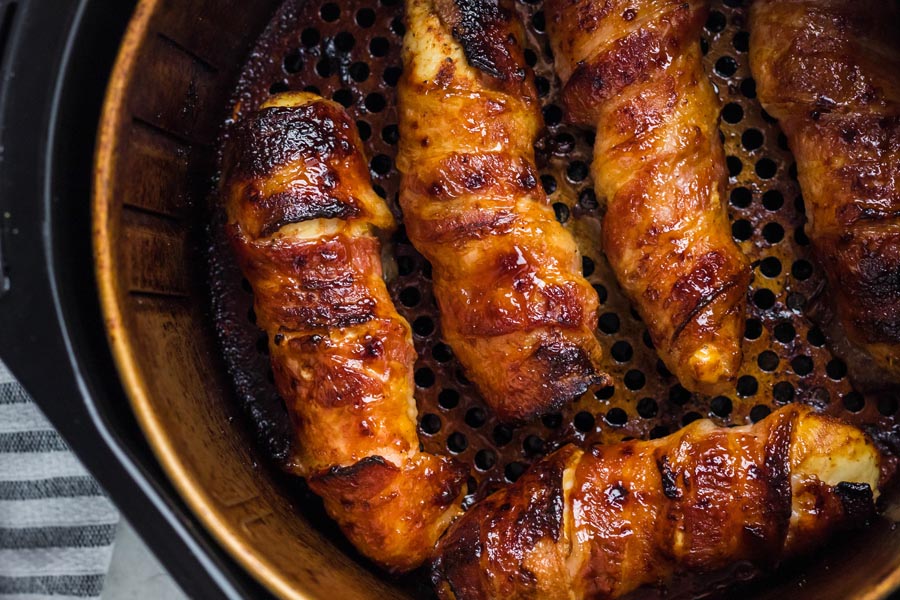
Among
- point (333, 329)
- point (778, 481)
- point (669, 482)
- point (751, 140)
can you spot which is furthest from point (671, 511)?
point (751, 140)

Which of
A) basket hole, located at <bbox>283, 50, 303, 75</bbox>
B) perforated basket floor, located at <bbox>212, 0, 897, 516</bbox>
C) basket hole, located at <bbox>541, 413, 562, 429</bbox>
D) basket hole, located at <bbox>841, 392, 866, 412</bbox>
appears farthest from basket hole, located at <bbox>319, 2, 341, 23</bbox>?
basket hole, located at <bbox>841, 392, 866, 412</bbox>

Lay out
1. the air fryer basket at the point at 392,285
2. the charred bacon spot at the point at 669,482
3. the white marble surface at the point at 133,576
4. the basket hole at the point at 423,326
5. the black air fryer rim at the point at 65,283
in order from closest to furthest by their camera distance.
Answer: the black air fryer rim at the point at 65,283 → the charred bacon spot at the point at 669,482 → the air fryer basket at the point at 392,285 → the basket hole at the point at 423,326 → the white marble surface at the point at 133,576

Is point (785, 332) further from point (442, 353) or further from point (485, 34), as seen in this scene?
point (485, 34)

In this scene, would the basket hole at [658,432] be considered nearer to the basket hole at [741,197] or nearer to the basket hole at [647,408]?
the basket hole at [647,408]

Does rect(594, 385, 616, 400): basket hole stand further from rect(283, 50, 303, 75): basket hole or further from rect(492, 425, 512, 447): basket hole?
rect(283, 50, 303, 75): basket hole

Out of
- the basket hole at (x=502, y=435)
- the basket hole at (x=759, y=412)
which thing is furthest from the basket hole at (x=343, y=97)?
the basket hole at (x=759, y=412)

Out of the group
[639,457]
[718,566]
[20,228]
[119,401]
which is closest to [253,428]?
[119,401]
